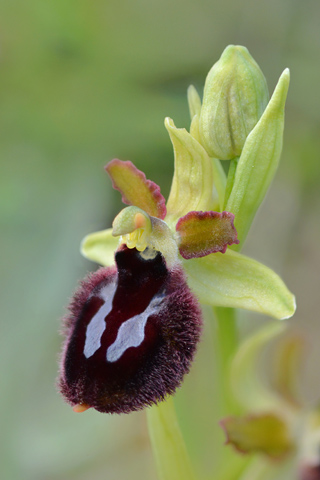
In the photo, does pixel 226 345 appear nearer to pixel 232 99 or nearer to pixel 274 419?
pixel 274 419

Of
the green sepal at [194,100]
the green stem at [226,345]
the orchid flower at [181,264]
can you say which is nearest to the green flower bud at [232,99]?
the orchid flower at [181,264]

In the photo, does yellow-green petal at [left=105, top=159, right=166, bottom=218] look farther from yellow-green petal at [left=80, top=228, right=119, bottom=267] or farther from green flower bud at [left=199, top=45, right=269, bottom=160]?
yellow-green petal at [left=80, top=228, right=119, bottom=267]

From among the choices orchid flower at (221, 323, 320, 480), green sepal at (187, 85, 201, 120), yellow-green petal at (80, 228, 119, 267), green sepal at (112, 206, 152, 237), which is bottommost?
orchid flower at (221, 323, 320, 480)

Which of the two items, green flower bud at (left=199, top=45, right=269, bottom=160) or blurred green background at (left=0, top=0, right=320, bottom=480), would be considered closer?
green flower bud at (left=199, top=45, right=269, bottom=160)

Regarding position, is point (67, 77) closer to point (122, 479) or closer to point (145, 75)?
point (145, 75)

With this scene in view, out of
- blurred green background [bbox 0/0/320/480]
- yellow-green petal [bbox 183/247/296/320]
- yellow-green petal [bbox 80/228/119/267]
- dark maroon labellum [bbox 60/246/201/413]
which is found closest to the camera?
dark maroon labellum [bbox 60/246/201/413]

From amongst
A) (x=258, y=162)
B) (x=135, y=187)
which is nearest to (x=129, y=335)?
(x=135, y=187)

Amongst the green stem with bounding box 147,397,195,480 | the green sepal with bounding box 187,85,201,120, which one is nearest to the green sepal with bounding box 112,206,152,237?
the green sepal with bounding box 187,85,201,120
